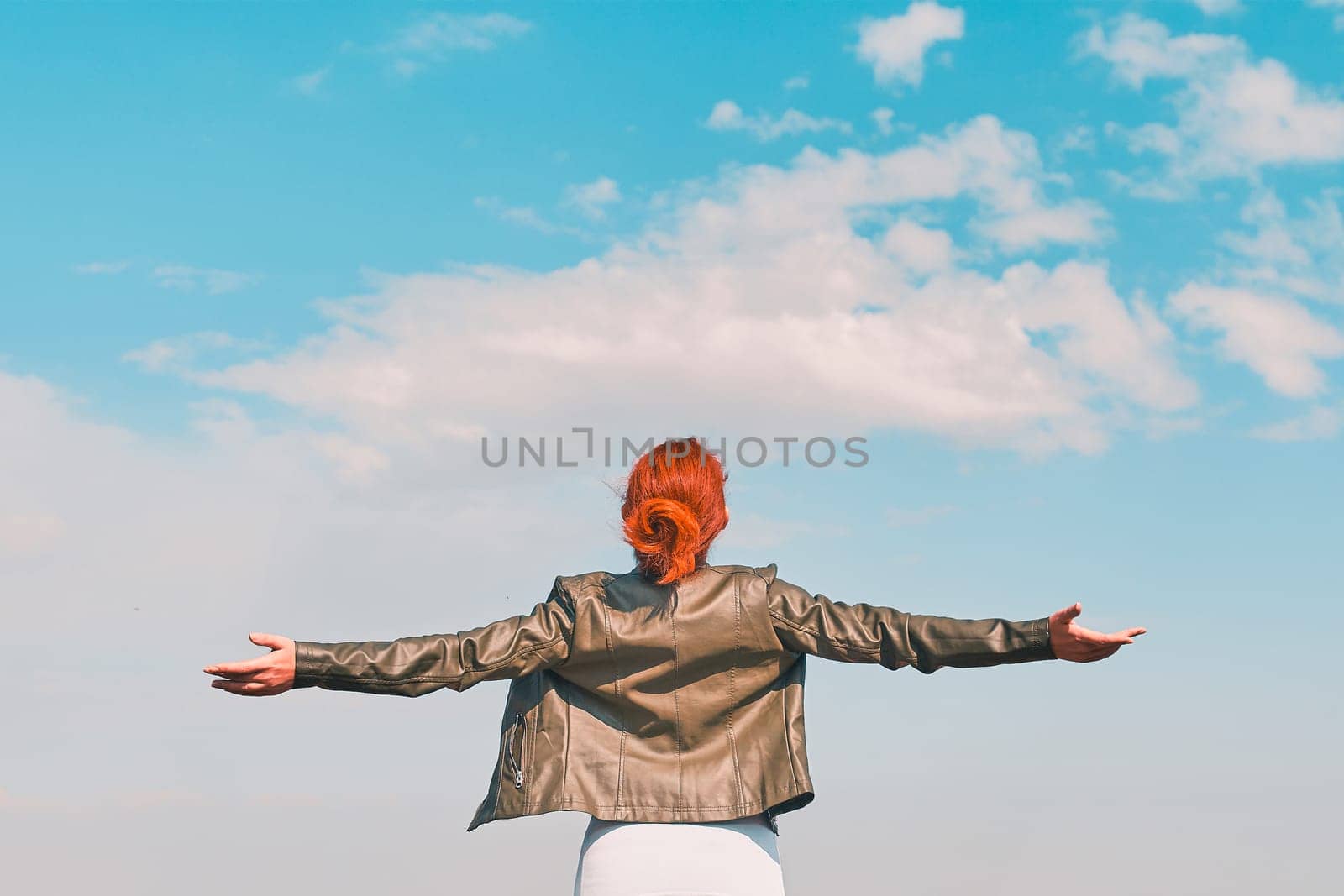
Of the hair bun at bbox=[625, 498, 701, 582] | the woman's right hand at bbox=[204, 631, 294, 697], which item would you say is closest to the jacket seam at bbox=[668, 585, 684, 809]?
the hair bun at bbox=[625, 498, 701, 582]

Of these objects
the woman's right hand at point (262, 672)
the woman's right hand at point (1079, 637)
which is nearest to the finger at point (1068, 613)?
the woman's right hand at point (1079, 637)

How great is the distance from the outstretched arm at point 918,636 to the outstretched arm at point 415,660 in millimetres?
1214

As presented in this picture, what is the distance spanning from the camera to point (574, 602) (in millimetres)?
6969

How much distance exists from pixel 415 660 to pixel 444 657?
0.50 feet

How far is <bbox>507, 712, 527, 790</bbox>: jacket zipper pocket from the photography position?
22.7 feet

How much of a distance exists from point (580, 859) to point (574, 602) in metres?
1.37

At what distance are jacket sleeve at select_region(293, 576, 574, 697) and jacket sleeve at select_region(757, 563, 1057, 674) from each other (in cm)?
117

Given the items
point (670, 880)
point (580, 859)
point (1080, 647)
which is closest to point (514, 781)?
point (580, 859)

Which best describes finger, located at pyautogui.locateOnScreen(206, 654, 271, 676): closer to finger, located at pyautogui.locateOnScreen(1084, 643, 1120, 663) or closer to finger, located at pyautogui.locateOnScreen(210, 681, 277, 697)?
finger, located at pyautogui.locateOnScreen(210, 681, 277, 697)

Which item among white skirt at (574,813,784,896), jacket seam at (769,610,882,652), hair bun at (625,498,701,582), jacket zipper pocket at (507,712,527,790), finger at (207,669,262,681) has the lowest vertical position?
white skirt at (574,813,784,896)

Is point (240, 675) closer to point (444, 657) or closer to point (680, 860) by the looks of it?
point (444, 657)

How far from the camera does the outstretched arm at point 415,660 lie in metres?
6.53

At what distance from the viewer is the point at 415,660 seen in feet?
22.1

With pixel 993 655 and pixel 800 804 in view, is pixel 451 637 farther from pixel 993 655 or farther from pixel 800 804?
pixel 993 655
